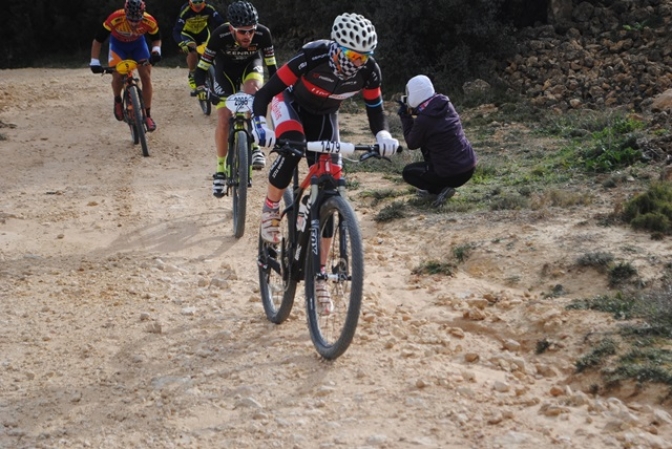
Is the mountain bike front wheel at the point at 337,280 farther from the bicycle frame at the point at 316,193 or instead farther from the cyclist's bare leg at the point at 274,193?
the cyclist's bare leg at the point at 274,193

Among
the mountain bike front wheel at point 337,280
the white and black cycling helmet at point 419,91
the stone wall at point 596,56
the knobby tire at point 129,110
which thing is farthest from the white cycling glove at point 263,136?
the stone wall at point 596,56

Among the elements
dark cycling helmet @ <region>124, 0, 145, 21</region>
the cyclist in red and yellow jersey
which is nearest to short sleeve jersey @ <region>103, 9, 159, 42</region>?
the cyclist in red and yellow jersey

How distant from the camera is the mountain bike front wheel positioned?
525cm

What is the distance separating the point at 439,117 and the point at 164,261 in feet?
10.4

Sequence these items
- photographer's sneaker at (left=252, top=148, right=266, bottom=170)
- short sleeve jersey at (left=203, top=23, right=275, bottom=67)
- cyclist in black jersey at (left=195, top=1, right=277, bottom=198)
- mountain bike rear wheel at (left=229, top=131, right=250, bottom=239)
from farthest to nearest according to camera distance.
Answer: short sleeve jersey at (left=203, top=23, right=275, bottom=67)
cyclist in black jersey at (left=195, top=1, right=277, bottom=198)
photographer's sneaker at (left=252, top=148, right=266, bottom=170)
mountain bike rear wheel at (left=229, top=131, right=250, bottom=239)

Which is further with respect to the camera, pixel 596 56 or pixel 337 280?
pixel 596 56

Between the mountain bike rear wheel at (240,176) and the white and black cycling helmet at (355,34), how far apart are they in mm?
2819

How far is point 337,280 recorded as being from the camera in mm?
5484

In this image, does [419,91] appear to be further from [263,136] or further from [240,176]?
[263,136]

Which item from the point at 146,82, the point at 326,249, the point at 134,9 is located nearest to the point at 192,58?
the point at 146,82

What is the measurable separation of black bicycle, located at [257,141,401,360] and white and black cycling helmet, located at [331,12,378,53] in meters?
0.67

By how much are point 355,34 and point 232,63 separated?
373 cm

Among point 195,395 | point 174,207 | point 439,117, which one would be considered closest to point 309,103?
point 195,395

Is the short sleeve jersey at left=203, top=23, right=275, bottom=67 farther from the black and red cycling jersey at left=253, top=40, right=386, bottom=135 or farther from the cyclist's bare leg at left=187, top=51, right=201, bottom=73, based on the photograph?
the cyclist's bare leg at left=187, top=51, right=201, bottom=73
